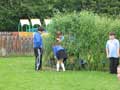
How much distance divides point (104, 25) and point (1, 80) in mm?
6684

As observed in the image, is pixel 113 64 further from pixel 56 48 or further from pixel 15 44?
pixel 15 44

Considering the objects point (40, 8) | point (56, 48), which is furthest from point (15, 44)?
point (56, 48)

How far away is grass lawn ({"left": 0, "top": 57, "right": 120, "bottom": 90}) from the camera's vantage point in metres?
15.7

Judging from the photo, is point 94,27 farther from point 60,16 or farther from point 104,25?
point 60,16

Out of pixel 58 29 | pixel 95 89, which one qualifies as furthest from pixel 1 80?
pixel 58 29

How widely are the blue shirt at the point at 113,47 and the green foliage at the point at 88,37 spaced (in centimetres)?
150

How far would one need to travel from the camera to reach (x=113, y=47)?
20516 millimetres

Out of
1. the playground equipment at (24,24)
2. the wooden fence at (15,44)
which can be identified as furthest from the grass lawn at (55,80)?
the playground equipment at (24,24)

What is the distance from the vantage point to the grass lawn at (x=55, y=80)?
15.7m

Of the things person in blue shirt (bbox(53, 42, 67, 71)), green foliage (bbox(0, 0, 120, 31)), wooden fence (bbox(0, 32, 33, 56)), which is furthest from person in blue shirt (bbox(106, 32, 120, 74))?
green foliage (bbox(0, 0, 120, 31))

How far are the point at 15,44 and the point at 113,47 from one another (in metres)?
14.2

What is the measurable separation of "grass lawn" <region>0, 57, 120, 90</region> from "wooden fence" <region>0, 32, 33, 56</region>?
12364 millimetres

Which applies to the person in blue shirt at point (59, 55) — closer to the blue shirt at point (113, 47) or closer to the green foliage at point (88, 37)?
the green foliage at point (88, 37)

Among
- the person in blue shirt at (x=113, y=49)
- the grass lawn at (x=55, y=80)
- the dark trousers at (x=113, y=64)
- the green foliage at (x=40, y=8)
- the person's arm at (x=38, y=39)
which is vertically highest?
the green foliage at (x=40, y=8)
